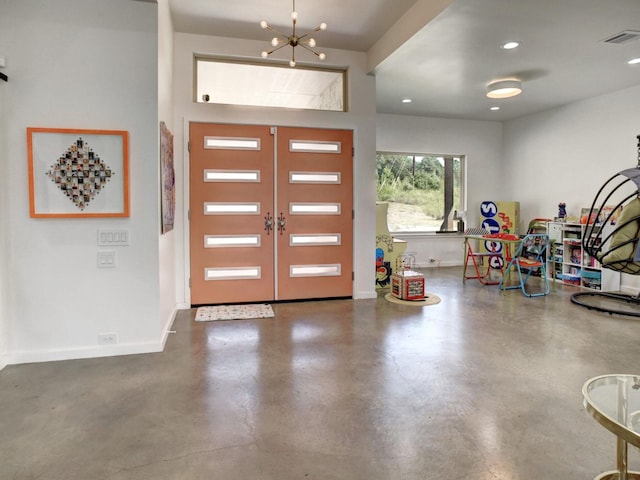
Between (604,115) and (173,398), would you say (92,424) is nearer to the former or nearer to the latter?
(173,398)

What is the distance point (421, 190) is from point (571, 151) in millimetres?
2680

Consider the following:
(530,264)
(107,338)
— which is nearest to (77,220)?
(107,338)

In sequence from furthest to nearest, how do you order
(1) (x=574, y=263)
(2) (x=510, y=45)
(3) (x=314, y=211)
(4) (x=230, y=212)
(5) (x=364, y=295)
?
(1) (x=574, y=263) < (5) (x=364, y=295) < (3) (x=314, y=211) < (4) (x=230, y=212) < (2) (x=510, y=45)

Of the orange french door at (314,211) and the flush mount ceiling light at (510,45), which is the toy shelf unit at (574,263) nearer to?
the flush mount ceiling light at (510,45)

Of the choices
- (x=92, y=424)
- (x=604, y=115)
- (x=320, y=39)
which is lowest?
(x=92, y=424)

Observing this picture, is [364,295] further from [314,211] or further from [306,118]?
[306,118]

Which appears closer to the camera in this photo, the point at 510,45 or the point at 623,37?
the point at 623,37

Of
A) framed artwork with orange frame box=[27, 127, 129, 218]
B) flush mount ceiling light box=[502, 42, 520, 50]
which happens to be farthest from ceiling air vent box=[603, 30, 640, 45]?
framed artwork with orange frame box=[27, 127, 129, 218]

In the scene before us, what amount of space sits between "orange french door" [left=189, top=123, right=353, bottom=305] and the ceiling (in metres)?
1.15

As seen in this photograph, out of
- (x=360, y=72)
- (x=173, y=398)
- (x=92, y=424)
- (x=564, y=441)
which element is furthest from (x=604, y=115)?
(x=92, y=424)

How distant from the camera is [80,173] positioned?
3.11 metres

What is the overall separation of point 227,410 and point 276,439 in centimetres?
45

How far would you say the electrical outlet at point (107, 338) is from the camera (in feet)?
10.7

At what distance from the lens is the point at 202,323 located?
4180mm
